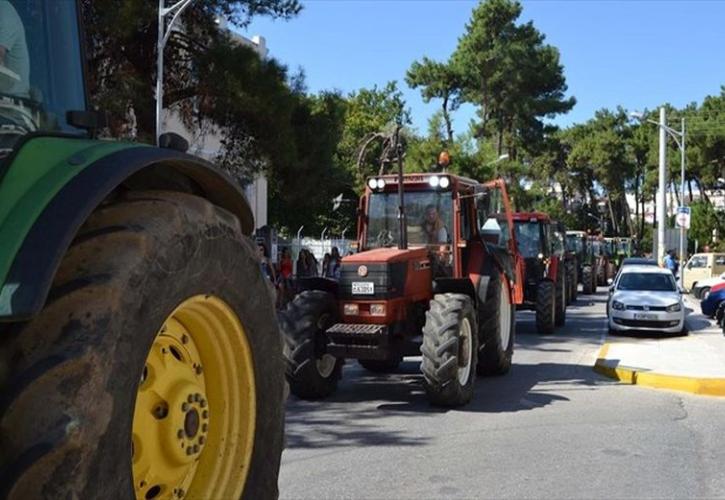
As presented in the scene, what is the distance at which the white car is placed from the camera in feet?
51.7

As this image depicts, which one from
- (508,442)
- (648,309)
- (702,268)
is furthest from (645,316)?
(702,268)

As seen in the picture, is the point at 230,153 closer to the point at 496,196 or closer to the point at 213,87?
the point at 213,87

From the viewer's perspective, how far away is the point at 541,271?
17.5 metres

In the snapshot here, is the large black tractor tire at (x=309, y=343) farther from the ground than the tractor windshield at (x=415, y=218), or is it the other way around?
the tractor windshield at (x=415, y=218)

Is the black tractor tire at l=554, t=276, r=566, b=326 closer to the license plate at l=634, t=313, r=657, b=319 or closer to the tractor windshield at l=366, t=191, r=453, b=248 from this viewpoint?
the license plate at l=634, t=313, r=657, b=319

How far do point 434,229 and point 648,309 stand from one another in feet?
25.7

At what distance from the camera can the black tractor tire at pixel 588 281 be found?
99.6 ft

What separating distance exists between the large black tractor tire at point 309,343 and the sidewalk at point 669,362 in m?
4.23

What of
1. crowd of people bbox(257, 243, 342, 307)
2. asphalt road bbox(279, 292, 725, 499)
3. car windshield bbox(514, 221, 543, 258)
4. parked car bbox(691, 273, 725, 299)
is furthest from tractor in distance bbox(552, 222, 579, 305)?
asphalt road bbox(279, 292, 725, 499)

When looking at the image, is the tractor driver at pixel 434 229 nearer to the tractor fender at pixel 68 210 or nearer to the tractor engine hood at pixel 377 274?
the tractor engine hood at pixel 377 274

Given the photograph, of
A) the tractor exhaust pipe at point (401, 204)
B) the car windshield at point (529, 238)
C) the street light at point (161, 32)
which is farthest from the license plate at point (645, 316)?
the street light at point (161, 32)

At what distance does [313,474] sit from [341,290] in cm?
339

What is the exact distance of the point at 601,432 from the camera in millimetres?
7145

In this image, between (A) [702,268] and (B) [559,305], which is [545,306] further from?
(A) [702,268]
